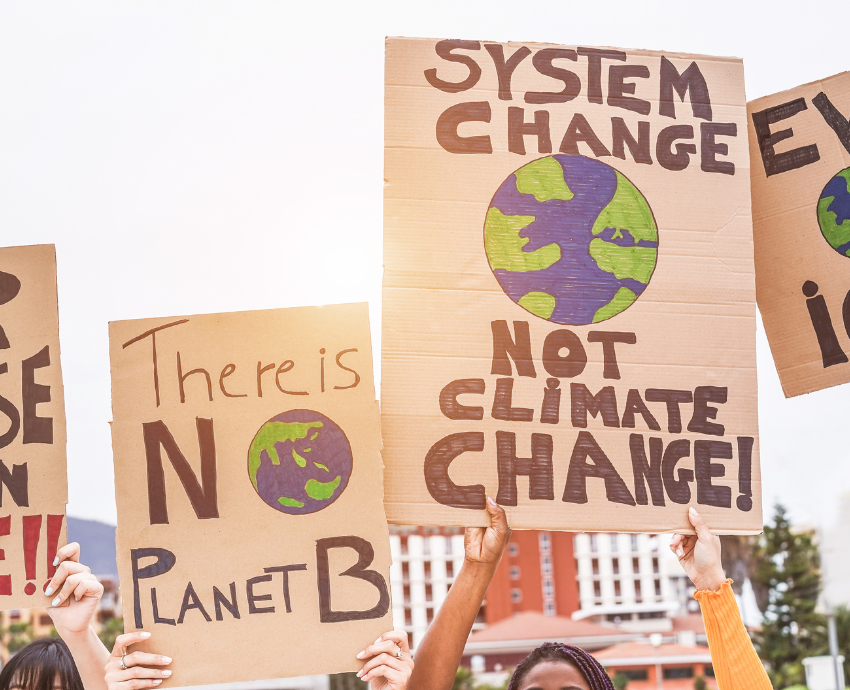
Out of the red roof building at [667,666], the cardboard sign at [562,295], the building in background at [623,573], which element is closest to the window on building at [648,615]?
the building in background at [623,573]

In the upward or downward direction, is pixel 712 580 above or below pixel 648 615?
above

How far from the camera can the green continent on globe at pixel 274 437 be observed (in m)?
2.03

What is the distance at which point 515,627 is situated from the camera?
204 ft

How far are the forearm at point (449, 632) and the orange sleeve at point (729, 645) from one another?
49 cm

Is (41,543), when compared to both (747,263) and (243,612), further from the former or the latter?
(747,263)

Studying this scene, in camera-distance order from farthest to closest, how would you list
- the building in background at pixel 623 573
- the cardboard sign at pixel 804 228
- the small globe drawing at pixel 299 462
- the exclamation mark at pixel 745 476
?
1. the building in background at pixel 623 573
2. the cardboard sign at pixel 804 228
3. the exclamation mark at pixel 745 476
4. the small globe drawing at pixel 299 462

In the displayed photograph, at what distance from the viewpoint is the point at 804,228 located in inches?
94.0

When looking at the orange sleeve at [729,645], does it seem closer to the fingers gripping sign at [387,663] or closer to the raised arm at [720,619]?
the raised arm at [720,619]

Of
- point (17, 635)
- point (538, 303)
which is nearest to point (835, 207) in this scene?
point (538, 303)

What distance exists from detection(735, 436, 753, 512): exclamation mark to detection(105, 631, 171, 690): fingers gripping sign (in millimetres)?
1268

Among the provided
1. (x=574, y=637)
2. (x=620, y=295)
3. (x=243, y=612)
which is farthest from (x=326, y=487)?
(x=574, y=637)

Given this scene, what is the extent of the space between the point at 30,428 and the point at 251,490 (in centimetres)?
54

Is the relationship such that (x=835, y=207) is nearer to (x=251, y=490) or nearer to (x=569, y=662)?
(x=569, y=662)

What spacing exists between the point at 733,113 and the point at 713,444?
80 centimetres
